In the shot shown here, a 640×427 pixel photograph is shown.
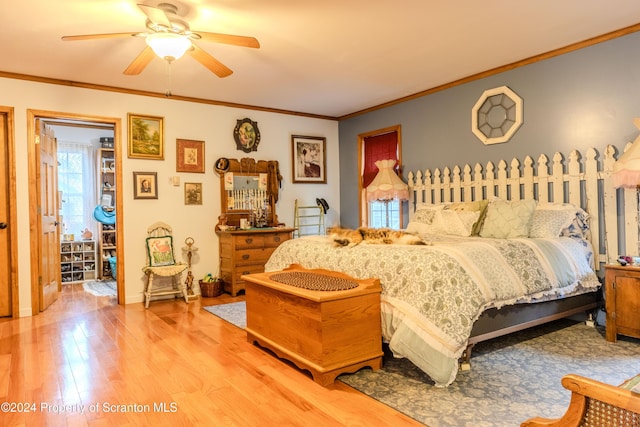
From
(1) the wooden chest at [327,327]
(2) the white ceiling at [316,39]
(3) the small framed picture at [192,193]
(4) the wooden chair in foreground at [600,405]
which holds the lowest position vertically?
(1) the wooden chest at [327,327]

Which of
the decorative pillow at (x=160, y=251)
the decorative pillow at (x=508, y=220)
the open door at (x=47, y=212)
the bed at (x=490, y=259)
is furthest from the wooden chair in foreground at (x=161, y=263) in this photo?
the decorative pillow at (x=508, y=220)

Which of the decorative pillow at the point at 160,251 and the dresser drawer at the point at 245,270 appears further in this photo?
the dresser drawer at the point at 245,270

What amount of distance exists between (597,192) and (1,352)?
4911 millimetres

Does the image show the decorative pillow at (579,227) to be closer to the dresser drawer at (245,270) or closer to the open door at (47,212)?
the dresser drawer at (245,270)

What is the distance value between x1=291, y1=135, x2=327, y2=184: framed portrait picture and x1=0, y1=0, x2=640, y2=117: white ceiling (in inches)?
50.6

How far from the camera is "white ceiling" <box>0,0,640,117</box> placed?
290 cm

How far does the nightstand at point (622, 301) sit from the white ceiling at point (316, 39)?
6.31 ft

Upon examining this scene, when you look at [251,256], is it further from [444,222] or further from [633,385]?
[633,385]

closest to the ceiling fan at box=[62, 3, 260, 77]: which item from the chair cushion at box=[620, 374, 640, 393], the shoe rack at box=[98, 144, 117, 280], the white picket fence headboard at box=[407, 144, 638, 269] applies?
the chair cushion at box=[620, 374, 640, 393]

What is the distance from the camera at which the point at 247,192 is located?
5602mm

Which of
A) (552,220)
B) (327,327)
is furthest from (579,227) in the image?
(327,327)

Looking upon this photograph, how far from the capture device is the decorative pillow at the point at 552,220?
3391 millimetres

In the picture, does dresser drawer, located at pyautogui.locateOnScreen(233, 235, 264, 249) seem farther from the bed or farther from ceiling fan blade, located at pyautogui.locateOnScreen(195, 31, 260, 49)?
ceiling fan blade, located at pyautogui.locateOnScreen(195, 31, 260, 49)

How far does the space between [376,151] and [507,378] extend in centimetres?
394
